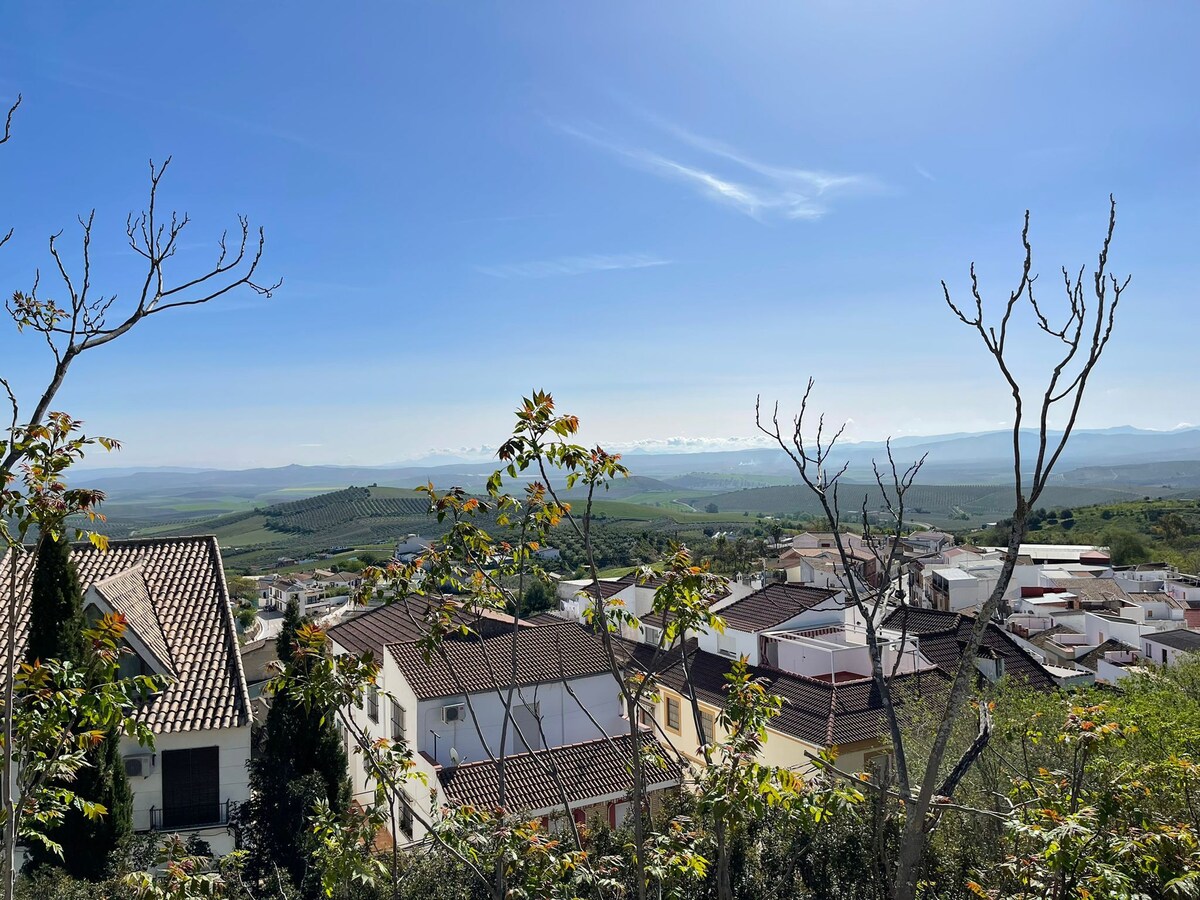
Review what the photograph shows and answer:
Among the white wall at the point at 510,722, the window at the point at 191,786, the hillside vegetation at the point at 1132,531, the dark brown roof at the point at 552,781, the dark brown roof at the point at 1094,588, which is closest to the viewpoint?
the window at the point at 191,786

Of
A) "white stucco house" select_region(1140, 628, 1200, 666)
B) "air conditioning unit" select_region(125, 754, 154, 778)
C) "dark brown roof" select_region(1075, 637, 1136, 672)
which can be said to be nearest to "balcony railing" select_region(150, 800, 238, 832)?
"air conditioning unit" select_region(125, 754, 154, 778)

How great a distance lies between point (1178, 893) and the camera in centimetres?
512

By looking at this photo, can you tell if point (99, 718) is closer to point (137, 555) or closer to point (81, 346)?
point (81, 346)

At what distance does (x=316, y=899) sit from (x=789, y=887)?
5.77 meters

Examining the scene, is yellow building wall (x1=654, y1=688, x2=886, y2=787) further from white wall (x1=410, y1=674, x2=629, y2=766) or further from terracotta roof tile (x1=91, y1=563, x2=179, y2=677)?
terracotta roof tile (x1=91, y1=563, x2=179, y2=677)

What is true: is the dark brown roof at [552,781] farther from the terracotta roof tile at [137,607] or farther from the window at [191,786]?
the terracotta roof tile at [137,607]

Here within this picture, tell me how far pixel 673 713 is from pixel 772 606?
6265mm

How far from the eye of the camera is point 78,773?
379 inches

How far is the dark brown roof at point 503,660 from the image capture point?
18.5 m

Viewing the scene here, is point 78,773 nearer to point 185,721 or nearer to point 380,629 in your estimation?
point 185,721

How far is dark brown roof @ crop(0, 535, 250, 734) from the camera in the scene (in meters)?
11.5

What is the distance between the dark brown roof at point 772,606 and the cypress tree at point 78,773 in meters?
19.2

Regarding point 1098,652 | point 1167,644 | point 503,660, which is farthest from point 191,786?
point 1098,652

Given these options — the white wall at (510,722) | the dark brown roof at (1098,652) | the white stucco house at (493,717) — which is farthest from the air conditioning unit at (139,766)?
the dark brown roof at (1098,652)
